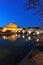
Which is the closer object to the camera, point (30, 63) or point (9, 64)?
point (9, 64)

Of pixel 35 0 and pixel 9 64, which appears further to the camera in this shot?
pixel 35 0

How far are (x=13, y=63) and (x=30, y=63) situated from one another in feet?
6.19

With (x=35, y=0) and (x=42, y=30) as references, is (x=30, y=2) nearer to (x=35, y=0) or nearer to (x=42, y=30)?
(x=35, y=0)

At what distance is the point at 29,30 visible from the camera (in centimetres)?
678

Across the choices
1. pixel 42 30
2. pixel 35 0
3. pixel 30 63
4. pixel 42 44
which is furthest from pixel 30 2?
pixel 42 44

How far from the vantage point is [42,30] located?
20.7ft

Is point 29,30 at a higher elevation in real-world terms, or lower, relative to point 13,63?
higher

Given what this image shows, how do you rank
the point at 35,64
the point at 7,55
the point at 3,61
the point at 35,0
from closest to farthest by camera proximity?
1. the point at 3,61
2. the point at 7,55
3. the point at 35,64
4. the point at 35,0

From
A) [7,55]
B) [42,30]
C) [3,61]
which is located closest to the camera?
[3,61]

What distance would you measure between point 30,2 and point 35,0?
0.13 m

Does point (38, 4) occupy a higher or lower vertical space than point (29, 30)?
higher

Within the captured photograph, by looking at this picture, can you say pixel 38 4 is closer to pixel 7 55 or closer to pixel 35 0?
pixel 35 0

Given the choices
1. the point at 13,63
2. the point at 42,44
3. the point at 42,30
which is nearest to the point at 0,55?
the point at 13,63

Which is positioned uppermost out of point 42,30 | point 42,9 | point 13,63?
point 42,9
